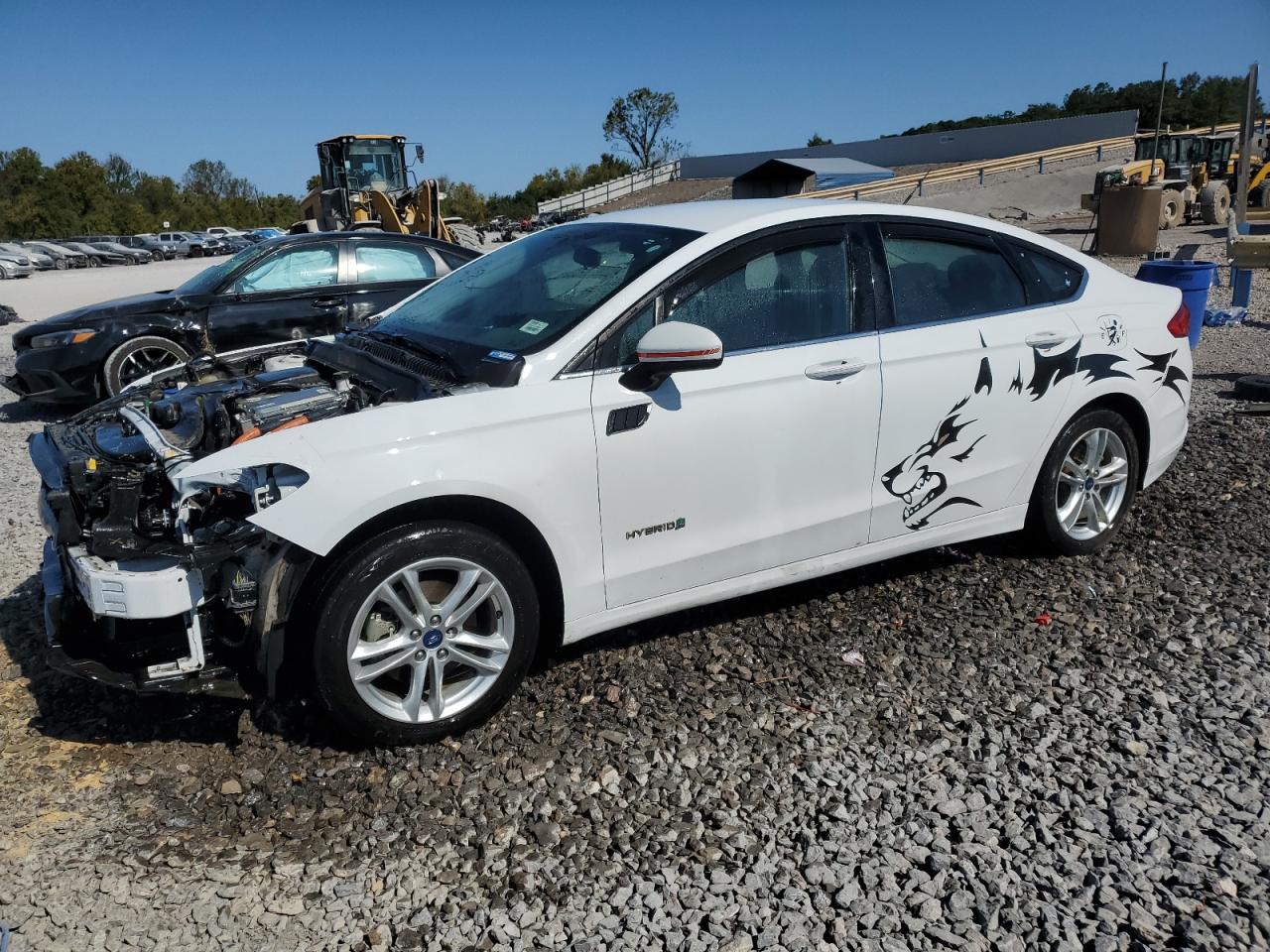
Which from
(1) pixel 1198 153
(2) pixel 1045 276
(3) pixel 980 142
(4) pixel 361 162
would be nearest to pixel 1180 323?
(2) pixel 1045 276

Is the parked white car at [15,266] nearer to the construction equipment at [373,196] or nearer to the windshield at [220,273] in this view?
the construction equipment at [373,196]

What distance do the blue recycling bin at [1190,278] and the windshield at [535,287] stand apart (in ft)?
22.4

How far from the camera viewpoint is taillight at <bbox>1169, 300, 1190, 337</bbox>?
15.6ft

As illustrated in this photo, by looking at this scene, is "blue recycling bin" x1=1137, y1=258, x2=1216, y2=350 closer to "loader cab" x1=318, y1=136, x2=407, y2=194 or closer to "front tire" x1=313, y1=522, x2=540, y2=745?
"front tire" x1=313, y1=522, x2=540, y2=745

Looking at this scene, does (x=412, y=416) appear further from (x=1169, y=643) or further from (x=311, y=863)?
(x=1169, y=643)

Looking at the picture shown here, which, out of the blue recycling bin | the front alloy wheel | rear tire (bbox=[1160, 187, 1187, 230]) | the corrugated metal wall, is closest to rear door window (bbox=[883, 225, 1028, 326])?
the front alloy wheel

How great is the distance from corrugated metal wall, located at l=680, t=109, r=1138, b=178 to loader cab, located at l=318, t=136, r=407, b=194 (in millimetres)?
31562

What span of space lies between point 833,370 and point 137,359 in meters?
6.68

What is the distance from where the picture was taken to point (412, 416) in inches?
121

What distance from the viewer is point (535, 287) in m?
3.85

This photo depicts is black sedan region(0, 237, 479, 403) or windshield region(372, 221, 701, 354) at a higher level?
windshield region(372, 221, 701, 354)

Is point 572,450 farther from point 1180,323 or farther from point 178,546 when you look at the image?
point 1180,323

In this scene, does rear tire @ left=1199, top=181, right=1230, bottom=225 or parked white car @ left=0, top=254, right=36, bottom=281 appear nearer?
rear tire @ left=1199, top=181, right=1230, bottom=225

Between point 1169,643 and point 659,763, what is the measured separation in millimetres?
2250
